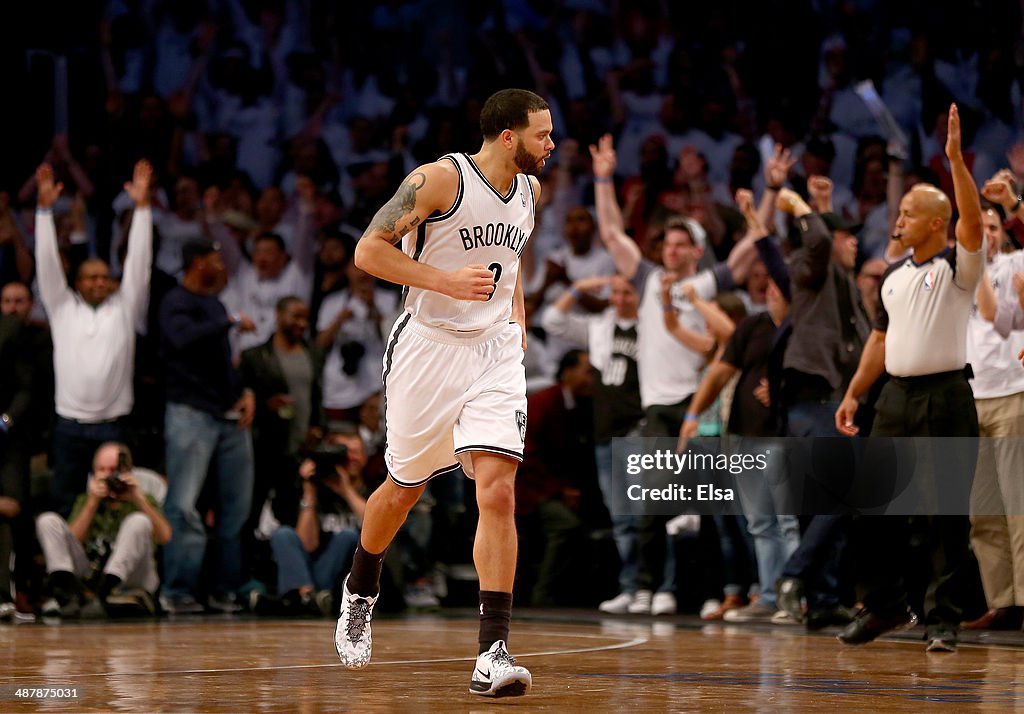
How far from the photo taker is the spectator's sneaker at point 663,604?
30.5ft

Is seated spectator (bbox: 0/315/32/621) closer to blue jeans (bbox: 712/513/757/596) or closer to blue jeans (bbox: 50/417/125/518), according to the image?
blue jeans (bbox: 50/417/125/518)

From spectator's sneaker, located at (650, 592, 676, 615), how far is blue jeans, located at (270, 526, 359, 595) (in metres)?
1.96

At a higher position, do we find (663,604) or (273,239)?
(273,239)

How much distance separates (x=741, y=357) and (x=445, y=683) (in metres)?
4.34

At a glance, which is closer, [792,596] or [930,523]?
[930,523]

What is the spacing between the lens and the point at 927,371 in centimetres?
680

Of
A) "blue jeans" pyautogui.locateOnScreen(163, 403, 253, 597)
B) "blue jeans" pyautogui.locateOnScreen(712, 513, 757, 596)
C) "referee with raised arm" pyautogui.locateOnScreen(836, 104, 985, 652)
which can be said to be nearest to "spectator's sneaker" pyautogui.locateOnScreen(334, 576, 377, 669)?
"referee with raised arm" pyautogui.locateOnScreen(836, 104, 985, 652)

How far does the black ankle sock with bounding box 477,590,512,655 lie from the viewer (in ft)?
15.1

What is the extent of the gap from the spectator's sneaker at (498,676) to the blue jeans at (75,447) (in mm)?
5661

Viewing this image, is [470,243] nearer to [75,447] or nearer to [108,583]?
[108,583]

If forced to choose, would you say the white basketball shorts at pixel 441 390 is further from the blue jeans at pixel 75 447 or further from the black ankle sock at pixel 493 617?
the blue jeans at pixel 75 447

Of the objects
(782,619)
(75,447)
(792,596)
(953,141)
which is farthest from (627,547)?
(953,141)

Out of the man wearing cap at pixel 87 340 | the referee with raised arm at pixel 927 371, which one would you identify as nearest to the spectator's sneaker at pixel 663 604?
the referee with raised arm at pixel 927 371

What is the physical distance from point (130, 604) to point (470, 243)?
5.11m
